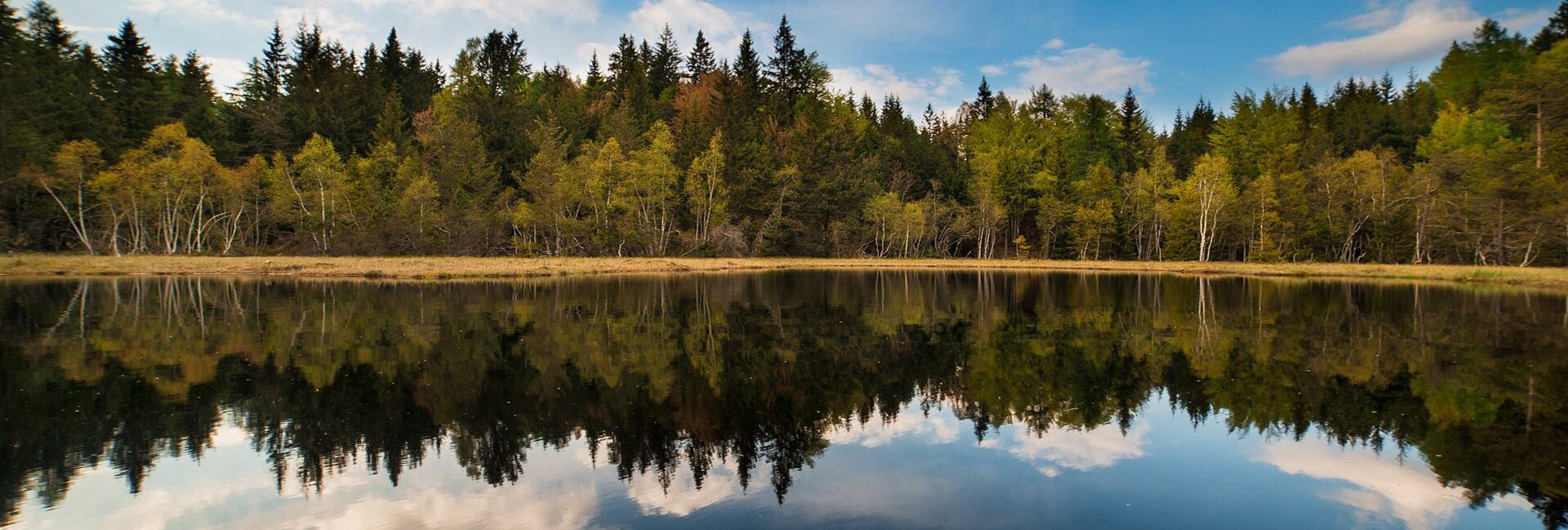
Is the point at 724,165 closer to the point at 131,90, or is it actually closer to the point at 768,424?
the point at 131,90


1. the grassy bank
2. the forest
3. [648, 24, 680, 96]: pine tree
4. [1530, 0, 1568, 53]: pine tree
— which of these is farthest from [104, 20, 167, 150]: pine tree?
[1530, 0, 1568, 53]: pine tree

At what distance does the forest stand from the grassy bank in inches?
278

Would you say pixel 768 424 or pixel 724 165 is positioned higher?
pixel 724 165

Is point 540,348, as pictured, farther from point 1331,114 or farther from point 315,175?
point 1331,114

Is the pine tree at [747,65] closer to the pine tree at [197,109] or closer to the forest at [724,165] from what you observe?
the forest at [724,165]

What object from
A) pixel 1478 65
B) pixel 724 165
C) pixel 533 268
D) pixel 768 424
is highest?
pixel 1478 65

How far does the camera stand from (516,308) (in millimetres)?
25250

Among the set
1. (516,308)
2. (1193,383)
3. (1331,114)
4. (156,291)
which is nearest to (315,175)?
(156,291)

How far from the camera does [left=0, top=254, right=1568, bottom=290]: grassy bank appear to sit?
137 ft

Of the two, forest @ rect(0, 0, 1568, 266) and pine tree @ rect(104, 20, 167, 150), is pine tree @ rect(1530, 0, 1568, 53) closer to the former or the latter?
forest @ rect(0, 0, 1568, 266)

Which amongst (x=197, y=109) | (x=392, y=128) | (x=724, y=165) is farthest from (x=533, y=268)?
(x=197, y=109)

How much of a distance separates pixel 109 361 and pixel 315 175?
6009cm

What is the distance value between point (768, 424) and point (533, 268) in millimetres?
41294

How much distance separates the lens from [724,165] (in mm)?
74312
